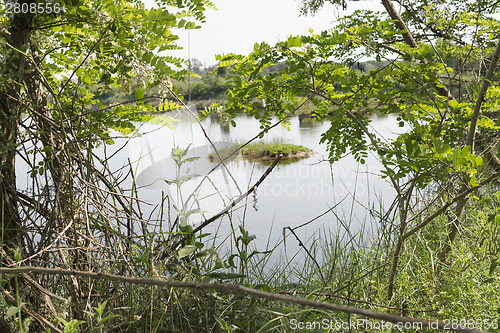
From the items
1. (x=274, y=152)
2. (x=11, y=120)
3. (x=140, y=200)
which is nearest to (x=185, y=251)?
(x=140, y=200)

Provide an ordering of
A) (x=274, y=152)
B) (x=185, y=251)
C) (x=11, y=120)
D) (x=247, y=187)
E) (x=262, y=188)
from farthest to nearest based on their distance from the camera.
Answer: (x=274, y=152) → (x=262, y=188) → (x=247, y=187) → (x=11, y=120) → (x=185, y=251)

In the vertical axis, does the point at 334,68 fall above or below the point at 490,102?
above

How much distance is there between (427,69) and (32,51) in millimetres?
1651

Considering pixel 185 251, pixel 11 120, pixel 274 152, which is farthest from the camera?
pixel 274 152

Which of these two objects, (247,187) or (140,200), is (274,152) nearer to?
(247,187)

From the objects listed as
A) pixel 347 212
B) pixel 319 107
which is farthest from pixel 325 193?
pixel 319 107

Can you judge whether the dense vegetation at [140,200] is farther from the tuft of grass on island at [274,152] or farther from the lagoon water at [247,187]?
the tuft of grass on island at [274,152]

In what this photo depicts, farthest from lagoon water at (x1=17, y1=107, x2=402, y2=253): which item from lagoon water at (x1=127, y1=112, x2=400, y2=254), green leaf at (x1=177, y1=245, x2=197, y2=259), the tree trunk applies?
the tree trunk

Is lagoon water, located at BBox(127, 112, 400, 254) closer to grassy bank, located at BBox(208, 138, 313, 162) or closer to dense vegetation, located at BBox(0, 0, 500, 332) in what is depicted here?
dense vegetation, located at BBox(0, 0, 500, 332)

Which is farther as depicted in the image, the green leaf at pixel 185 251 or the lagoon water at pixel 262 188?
the lagoon water at pixel 262 188

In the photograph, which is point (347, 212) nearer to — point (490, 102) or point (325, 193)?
point (325, 193)

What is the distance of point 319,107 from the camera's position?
80.9 inches

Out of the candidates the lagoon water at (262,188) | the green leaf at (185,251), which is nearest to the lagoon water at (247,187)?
the lagoon water at (262,188)

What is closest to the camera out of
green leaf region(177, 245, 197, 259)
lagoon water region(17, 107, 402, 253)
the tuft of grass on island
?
green leaf region(177, 245, 197, 259)
